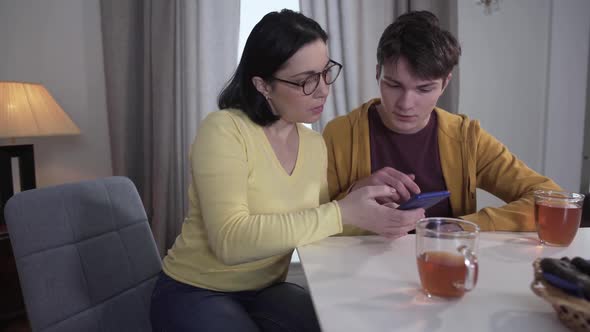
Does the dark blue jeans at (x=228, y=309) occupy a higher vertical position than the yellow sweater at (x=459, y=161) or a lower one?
lower

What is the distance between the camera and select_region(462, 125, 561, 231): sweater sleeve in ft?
3.44

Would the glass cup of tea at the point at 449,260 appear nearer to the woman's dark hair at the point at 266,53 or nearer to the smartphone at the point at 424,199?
the smartphone at the point at 424,199

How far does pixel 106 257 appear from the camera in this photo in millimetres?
1047

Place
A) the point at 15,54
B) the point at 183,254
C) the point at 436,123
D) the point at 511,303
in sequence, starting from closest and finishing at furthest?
the point at 511,303
the point at 183,254
the point at 436,123
the point at 15,54

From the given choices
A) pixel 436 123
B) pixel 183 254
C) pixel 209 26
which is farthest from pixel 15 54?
pixel 436 123

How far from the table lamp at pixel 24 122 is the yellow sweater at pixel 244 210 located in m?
1.15

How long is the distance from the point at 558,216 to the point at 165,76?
1931 millimetres

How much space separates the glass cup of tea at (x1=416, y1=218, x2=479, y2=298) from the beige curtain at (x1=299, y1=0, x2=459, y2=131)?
66.1 inches

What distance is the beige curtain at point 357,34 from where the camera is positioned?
223 centimetres

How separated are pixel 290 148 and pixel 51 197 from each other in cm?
60

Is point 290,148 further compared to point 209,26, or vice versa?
point 209,26

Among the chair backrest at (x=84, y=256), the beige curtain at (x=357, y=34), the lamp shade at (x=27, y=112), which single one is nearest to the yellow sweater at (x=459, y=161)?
the chair backrest at (x=84, y=256)

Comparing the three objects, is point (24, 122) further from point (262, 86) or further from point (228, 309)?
point (228, 309)

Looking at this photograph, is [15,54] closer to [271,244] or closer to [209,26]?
[209,26]
